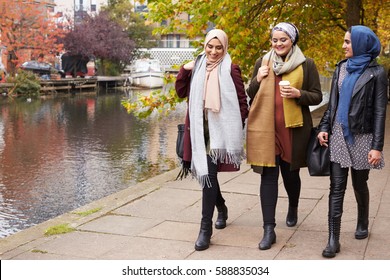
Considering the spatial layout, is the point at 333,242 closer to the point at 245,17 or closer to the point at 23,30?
the point at 245,17

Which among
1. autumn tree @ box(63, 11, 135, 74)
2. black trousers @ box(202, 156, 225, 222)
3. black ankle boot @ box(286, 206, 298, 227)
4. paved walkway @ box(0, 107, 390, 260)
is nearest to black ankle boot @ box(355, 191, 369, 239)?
paved walkway @ box(0, 107, 390, 260)

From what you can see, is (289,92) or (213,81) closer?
(289,92)

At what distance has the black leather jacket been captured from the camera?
5.32m

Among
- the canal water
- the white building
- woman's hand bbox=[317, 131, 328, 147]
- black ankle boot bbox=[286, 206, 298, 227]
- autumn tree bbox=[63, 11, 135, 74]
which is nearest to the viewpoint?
woman's hand bbox=[317, 131, 328, 147]

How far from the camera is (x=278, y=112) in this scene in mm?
5691

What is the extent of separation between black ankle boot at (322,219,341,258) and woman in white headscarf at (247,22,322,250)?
0.51 metres

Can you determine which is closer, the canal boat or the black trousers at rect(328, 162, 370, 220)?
the black trousers at rect(328, 162, 370, 220)

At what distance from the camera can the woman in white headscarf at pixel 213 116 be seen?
18.6ft

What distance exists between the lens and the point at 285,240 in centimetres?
594

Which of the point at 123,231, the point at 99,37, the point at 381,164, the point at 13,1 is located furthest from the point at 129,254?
the point at 99,37

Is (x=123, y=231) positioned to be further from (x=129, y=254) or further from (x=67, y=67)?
(x=67, y=67)

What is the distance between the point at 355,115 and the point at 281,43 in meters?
0.83

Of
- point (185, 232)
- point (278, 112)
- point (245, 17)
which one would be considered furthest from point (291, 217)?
point (245, 17)

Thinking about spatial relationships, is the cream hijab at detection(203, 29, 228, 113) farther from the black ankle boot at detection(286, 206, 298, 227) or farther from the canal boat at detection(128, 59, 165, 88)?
the canal boat at detection(128, 59, 165, 88)
